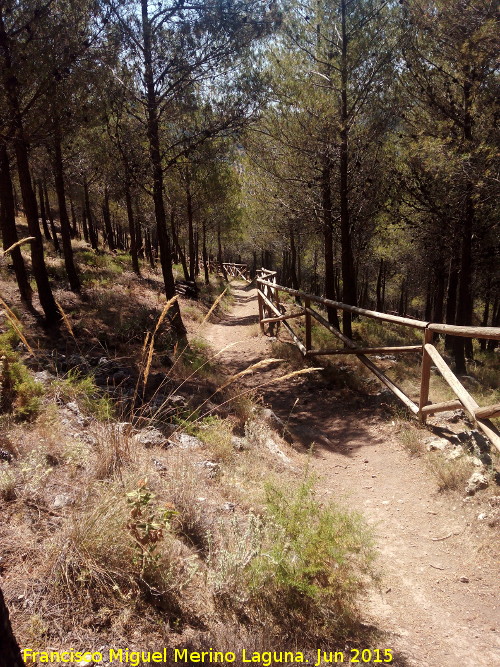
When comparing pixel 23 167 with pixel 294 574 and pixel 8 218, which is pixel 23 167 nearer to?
pixel 8 218

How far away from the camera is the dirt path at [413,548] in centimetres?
235

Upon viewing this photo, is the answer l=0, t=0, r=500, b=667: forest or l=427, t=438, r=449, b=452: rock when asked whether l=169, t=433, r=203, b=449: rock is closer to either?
l=0, t=0, r=500, b=667: forest

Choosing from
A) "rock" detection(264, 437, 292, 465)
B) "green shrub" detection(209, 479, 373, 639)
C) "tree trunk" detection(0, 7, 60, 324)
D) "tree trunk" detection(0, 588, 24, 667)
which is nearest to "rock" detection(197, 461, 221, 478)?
"green shrub" detection(209, 479, 373, 639)

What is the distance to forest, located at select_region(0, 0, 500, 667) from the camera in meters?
2.19

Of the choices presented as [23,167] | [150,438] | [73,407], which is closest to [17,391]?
[73,407]

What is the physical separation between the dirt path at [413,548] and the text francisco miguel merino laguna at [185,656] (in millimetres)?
373

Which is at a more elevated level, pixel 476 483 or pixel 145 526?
pixel 145 526

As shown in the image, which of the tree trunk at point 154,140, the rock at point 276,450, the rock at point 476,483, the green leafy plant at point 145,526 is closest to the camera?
the green leafy plant at point 145,526

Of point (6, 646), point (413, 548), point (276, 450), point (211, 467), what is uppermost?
point (6, 646)

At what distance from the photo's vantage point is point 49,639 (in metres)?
1.73

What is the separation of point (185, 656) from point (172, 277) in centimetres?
896

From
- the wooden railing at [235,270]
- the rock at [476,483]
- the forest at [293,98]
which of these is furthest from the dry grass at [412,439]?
the wooden railing at [235,270]

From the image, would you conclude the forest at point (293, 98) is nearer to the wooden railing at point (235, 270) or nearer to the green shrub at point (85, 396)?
the green shrub at point (85, 396)

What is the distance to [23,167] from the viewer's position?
8.04 meters
